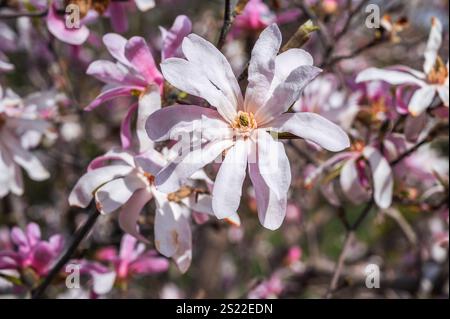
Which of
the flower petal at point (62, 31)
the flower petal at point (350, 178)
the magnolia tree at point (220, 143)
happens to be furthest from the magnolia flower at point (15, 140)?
the flower petal at point (350, 178)

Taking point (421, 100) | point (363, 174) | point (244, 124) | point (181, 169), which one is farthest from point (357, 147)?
point (181, 169)

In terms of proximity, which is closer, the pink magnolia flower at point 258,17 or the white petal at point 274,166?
the white petal at point 274,166

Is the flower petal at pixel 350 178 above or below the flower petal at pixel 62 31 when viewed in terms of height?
below

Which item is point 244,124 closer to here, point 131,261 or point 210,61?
point 210,61

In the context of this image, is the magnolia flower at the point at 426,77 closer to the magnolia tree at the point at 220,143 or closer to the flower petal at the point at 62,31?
the magnolia tree at the point at 220,143

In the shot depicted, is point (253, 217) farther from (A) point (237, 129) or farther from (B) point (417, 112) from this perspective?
(A) point (237, 129)

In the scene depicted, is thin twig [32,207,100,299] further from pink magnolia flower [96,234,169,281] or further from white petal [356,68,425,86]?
white petal [356,68,425,86]

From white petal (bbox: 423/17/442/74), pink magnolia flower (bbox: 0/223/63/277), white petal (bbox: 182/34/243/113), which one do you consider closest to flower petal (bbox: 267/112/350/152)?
white petal (bbox: 182/34/243/113)
